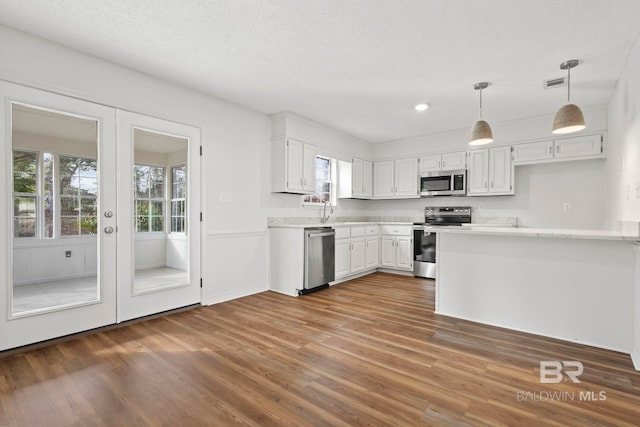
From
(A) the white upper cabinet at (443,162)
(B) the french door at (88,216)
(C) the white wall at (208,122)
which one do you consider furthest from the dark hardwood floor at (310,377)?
(A) the white upper cabinet at (443,162)

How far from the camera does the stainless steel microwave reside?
5.39 meters

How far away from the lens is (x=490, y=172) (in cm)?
513

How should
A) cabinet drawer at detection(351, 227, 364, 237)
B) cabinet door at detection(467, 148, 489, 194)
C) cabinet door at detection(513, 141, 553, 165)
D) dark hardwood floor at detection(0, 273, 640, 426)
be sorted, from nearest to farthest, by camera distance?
1. dark hardwood floor at detection(0, 273, 640, 426)
2. cabinet door at detection(513, 141, 553, 165)
3. cabinet door at detection(467, 148, 489, 194)
4. cabinet drawer at detection(351, 227, 364, 237)

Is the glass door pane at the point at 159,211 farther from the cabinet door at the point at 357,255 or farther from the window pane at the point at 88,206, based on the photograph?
the cabinet door at the point at 357,255

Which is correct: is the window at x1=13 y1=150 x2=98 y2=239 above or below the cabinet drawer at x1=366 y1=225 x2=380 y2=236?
above

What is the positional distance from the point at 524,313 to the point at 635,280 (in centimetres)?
84

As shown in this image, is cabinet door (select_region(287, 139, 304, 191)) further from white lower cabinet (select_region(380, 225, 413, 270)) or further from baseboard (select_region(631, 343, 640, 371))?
baseboard (select_region(631, 343, 640, 371))

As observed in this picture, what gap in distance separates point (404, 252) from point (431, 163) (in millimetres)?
1666

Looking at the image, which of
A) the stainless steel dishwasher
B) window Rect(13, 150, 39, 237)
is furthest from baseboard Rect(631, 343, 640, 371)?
window Rect(13, 150, 39, 237)

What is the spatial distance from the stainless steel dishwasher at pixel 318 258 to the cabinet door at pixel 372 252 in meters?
1.00

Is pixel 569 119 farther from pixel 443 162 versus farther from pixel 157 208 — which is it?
pixel 157 208

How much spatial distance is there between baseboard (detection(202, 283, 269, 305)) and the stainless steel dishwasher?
0.58 m

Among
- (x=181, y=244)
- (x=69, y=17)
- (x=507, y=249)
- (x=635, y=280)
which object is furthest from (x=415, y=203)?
(x=69, y=17)

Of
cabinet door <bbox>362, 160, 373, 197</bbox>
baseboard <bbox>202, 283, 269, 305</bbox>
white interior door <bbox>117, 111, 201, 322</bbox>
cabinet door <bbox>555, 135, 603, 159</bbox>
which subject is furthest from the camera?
cabinet door <bbox>362, 160, 373, 197</bbox>
